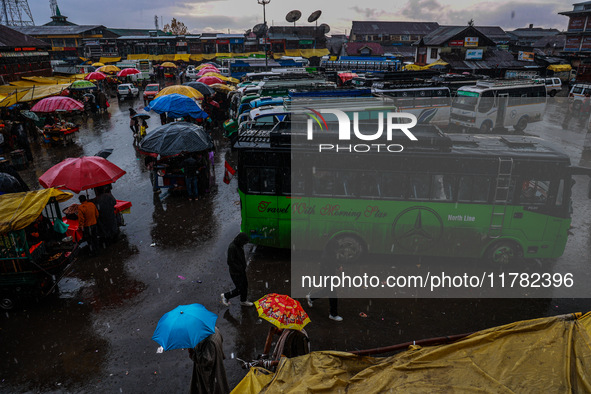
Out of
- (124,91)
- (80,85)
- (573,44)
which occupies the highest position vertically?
(573,44)

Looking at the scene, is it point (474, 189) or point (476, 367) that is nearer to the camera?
point (476, 367)

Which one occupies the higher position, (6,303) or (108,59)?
(108,59)

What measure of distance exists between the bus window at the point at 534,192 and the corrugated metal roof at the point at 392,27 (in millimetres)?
75783

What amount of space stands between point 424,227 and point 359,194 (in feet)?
5.50

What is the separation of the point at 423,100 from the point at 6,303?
2048 centimetres

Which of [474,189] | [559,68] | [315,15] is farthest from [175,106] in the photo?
[315,15]

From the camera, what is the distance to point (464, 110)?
69.7 feet

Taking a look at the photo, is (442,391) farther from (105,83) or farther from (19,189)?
(105,83)

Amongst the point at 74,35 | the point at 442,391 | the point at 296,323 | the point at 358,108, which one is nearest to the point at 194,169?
the point at 358,108

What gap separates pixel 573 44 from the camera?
154 feet

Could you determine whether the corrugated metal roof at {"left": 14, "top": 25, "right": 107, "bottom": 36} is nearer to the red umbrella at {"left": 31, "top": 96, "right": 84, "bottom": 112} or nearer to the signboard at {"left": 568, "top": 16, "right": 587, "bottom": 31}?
the red umbrella at {"left": 31, "top": 96, "right": 84, "bottom": 112}

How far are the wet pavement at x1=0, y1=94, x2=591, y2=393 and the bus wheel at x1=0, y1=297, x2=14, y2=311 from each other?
16cm

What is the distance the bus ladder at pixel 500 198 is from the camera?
312 inches

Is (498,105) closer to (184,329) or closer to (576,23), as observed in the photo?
(184,329)
